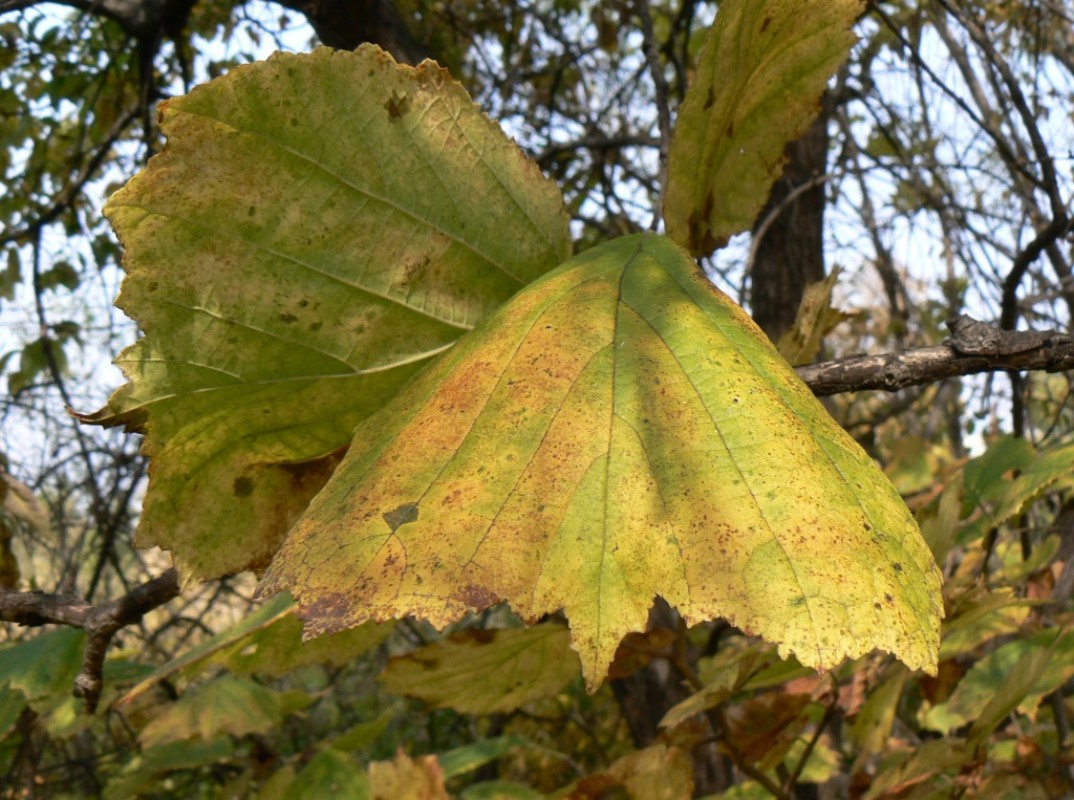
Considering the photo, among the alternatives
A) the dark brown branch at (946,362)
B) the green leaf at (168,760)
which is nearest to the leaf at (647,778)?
the dark brown branch at (946,362)

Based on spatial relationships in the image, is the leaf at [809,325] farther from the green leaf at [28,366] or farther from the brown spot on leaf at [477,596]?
the green leaf at [28,366]

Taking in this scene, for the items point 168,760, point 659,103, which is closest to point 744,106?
point 659,103

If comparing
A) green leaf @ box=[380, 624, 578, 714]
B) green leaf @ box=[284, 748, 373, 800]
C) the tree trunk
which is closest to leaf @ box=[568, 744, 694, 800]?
green leaf @ box=[380, 624, 578, 714]

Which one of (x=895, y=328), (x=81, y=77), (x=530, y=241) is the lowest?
(x=530, y=241)

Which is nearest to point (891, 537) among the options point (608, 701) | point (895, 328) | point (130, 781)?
point (130, 781)

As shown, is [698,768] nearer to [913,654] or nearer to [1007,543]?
[1007,543]
